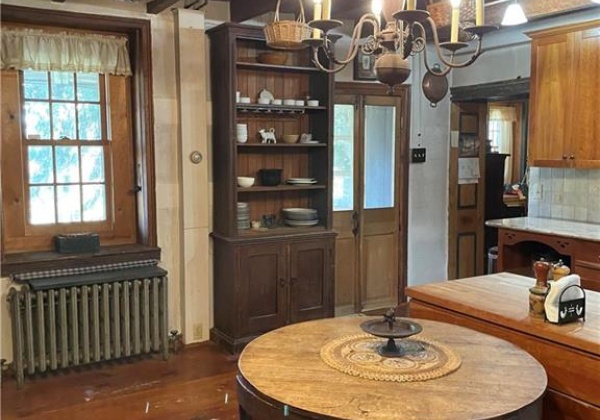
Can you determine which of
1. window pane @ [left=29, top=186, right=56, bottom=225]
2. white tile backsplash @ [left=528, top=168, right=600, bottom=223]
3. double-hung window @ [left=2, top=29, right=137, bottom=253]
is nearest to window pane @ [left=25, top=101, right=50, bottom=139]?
double-hung window @ [left=2, top=29, right=137, bottom=253]

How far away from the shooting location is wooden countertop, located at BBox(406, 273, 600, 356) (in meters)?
2.01

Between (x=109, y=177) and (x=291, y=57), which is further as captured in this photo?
(x=291, y=57)

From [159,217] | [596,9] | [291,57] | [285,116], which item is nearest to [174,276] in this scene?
[159,217]

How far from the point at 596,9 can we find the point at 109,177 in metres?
3.74

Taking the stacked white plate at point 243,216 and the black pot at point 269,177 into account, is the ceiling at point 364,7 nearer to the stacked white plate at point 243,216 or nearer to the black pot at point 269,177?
the black pot at point 269,177

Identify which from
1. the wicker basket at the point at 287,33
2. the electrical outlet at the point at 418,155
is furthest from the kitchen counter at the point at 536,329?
the electrical outlet at the point at 418,155

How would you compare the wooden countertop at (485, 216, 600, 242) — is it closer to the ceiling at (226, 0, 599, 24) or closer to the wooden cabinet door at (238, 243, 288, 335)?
the ceiling at (226, 0, 599, 24)

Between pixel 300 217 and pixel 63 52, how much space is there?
2.07 metres

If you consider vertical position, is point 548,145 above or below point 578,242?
above

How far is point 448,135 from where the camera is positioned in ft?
19.3

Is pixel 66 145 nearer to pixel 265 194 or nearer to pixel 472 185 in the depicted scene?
pixel 265 194

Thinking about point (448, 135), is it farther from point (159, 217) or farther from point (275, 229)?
point (159, 217)

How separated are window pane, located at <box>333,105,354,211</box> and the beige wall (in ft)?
4.10

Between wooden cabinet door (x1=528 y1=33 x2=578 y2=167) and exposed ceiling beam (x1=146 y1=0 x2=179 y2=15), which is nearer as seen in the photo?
exposed ceiling beam (x1=146 y1=0 x2=179 y2=15)
